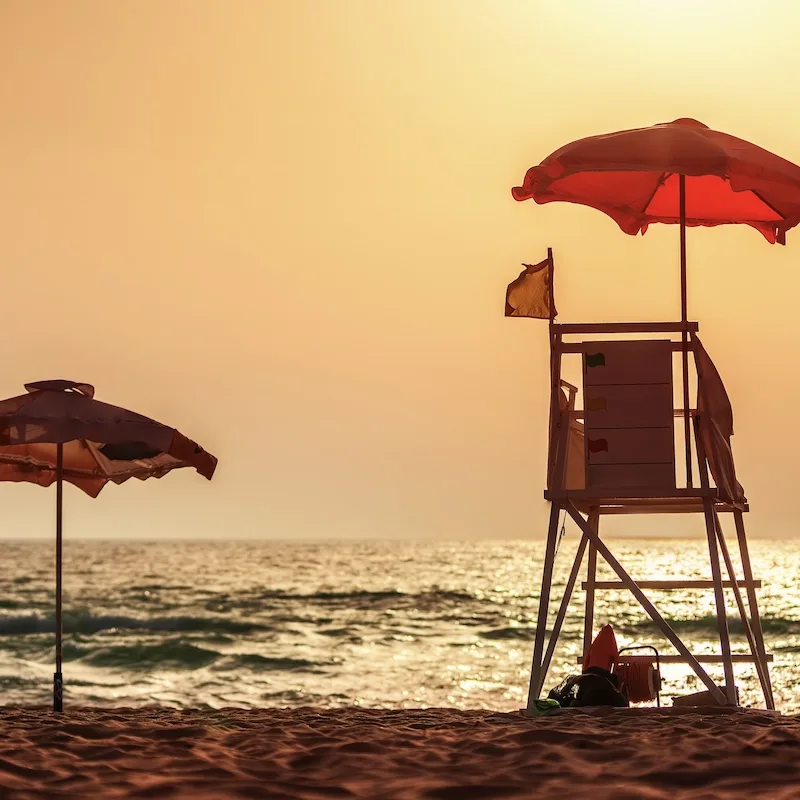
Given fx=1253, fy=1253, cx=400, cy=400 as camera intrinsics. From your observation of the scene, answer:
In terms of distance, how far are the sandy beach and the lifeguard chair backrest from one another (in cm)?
133

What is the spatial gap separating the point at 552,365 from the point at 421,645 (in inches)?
843

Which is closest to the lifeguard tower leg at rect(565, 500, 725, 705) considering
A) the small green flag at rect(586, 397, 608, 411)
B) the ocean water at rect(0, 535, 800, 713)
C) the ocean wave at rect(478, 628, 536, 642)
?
the small green flag at rect(586, 397, 608, 411)

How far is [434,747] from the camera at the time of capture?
223 inches

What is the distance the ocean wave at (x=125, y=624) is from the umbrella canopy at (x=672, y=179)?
24471 millimetres

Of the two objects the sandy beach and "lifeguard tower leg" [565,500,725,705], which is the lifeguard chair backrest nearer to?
"lifeguard tower leg" [565,500,725,705]

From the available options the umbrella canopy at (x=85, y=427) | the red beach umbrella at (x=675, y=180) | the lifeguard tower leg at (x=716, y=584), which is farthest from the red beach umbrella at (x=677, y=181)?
the umbrella canopy at (x=85, y=427)

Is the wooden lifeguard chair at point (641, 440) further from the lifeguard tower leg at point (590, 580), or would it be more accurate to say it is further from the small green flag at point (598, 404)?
the lifeguard tower leg at point (590, 580)

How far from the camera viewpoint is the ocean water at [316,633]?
21781 millimetres

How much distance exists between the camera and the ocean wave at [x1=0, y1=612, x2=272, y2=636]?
31781 mm

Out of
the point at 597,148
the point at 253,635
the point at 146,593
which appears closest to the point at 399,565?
the point at 146,593

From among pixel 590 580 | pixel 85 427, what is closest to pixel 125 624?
pixel 85 427

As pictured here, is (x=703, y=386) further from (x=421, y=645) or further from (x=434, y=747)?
(x=421, y=645)

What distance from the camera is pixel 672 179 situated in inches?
327

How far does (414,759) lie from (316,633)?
84.5 feet
